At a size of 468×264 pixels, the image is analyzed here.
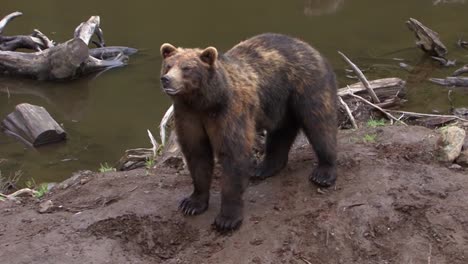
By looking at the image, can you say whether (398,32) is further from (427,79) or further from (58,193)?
(58,193)

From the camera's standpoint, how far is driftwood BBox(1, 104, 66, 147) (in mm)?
10445

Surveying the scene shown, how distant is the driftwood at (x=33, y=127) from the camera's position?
34.3ft

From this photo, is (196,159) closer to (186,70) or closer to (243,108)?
(243,108)

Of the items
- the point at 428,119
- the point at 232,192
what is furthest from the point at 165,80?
the point at 428,119

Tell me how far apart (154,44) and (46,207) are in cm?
1056

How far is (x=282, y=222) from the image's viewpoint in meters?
5.12

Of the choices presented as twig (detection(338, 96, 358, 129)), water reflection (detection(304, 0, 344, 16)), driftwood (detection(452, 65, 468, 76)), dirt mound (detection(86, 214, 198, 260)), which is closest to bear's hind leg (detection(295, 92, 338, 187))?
dirt mound (detection(86, 214, 198, 260))

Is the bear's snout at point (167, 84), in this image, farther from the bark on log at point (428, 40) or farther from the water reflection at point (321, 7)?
the water reflection at point (321, 7)

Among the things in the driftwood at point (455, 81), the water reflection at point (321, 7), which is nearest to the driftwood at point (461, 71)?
the driftwood at point (455, 81)

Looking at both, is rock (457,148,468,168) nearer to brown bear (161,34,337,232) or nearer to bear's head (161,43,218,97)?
brown bear (161,34,337,232)

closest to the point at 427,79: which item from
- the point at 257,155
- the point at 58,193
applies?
the point at 257,155

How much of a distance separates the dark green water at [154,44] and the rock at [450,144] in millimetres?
4929

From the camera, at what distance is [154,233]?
205 inches

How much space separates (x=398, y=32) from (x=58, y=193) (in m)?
11.5
